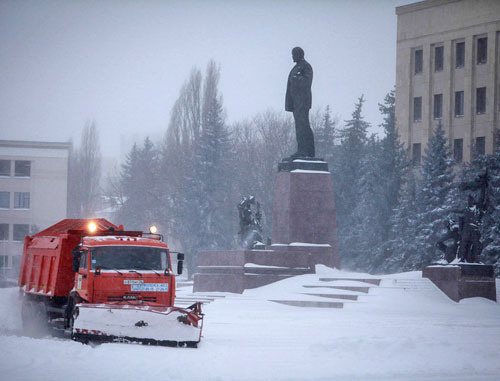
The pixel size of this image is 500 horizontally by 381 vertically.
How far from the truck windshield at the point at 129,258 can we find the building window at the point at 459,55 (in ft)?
149

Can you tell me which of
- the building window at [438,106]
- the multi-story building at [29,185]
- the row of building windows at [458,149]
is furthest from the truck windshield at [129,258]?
the multi-story building at [29,185]

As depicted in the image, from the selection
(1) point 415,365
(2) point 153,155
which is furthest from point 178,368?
(2) point 153,155

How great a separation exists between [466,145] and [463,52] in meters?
5.96

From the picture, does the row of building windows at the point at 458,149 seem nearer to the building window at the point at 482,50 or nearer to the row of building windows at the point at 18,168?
the building window at the point at 482,50

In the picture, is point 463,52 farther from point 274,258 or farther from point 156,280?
point 156,280

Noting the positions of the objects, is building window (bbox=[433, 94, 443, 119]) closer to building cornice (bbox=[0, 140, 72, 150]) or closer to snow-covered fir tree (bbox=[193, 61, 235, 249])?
snow-covered fir tree (bbox=[193, 61, 235, 249])

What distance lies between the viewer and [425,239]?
43875 millimetres

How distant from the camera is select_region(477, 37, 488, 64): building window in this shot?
5683 cm

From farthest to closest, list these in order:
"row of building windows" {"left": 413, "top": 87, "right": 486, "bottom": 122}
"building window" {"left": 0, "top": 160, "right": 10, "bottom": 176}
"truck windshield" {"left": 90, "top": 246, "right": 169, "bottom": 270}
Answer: "building window" {"left": 0, "top": 160, "right": 10, "bottom": 176}, "row of building windows" {"left": 413, "top": 87, "right": 486, "bottom": 122}, "truck windshield" {"left": 90, "top": 246, "right": 169, "bottom": 270}

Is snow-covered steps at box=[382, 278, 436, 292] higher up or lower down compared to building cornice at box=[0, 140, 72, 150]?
lower down

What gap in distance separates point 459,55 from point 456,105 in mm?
3198

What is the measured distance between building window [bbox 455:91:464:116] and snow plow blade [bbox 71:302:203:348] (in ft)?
153

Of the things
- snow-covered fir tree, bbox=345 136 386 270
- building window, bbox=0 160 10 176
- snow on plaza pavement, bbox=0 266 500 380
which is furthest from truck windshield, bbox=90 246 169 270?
building window, bbox=0 160 10 176

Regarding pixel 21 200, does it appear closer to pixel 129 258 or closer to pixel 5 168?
pixel 5 168
